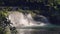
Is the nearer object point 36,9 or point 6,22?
point 6,22

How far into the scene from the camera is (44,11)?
74938 millimetres

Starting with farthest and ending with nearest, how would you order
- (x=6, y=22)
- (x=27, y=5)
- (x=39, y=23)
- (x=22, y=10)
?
(x=27, y=5)
(x=22, y=10)
(x=39, y=23)
(x=6, y=22)

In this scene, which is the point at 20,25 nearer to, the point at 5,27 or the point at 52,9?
the point at 52,9

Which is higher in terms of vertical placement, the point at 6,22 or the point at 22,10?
the point at 6,22

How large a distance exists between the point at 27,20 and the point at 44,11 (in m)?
10.3

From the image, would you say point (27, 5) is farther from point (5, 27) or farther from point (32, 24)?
point (5, 27)

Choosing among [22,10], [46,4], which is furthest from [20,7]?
[46,4]

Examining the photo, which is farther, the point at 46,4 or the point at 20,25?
the point at 46,4

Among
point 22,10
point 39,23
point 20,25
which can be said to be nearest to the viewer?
point 20,25

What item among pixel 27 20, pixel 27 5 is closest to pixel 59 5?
pixel 27 5

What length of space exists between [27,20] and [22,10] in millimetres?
6511

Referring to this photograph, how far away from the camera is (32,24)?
63281mm

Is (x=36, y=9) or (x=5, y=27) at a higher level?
(x=5, y=27)

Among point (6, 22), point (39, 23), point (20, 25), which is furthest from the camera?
point (39, 23)
